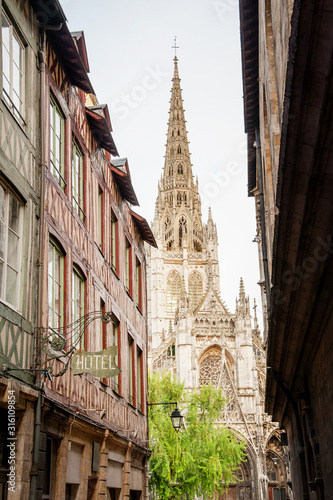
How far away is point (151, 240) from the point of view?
2116 centimetres

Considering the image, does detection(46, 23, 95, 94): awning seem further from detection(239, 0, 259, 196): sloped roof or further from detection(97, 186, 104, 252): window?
detection(239, 0, 259, 196): sloped roof

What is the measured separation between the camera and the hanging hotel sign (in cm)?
947

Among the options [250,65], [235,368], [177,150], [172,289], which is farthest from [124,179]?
[177,150]

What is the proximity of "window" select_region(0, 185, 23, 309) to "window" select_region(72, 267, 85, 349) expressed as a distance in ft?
10.1

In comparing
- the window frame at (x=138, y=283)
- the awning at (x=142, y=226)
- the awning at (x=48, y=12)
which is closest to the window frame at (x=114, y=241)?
the awning at (x=142, y=226)

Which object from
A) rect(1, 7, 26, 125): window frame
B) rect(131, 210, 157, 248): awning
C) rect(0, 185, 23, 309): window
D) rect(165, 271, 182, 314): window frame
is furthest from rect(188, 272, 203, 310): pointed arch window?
rect(0, 185, 23, 309): window

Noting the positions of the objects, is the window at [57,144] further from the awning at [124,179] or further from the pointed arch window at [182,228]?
the pointed arch window at [182,228]

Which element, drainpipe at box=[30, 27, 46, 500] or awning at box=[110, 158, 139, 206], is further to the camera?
awning at box=[110, 158, 139, 206]

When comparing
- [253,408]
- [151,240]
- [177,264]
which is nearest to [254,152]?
[151,240]

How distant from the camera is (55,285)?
10188mm

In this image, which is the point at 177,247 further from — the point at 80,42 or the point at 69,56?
the point at 69,56

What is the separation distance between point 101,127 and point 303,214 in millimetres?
9424

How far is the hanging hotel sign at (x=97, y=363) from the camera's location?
9.47 meters

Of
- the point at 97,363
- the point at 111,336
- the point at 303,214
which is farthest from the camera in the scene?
the point at 111,336
